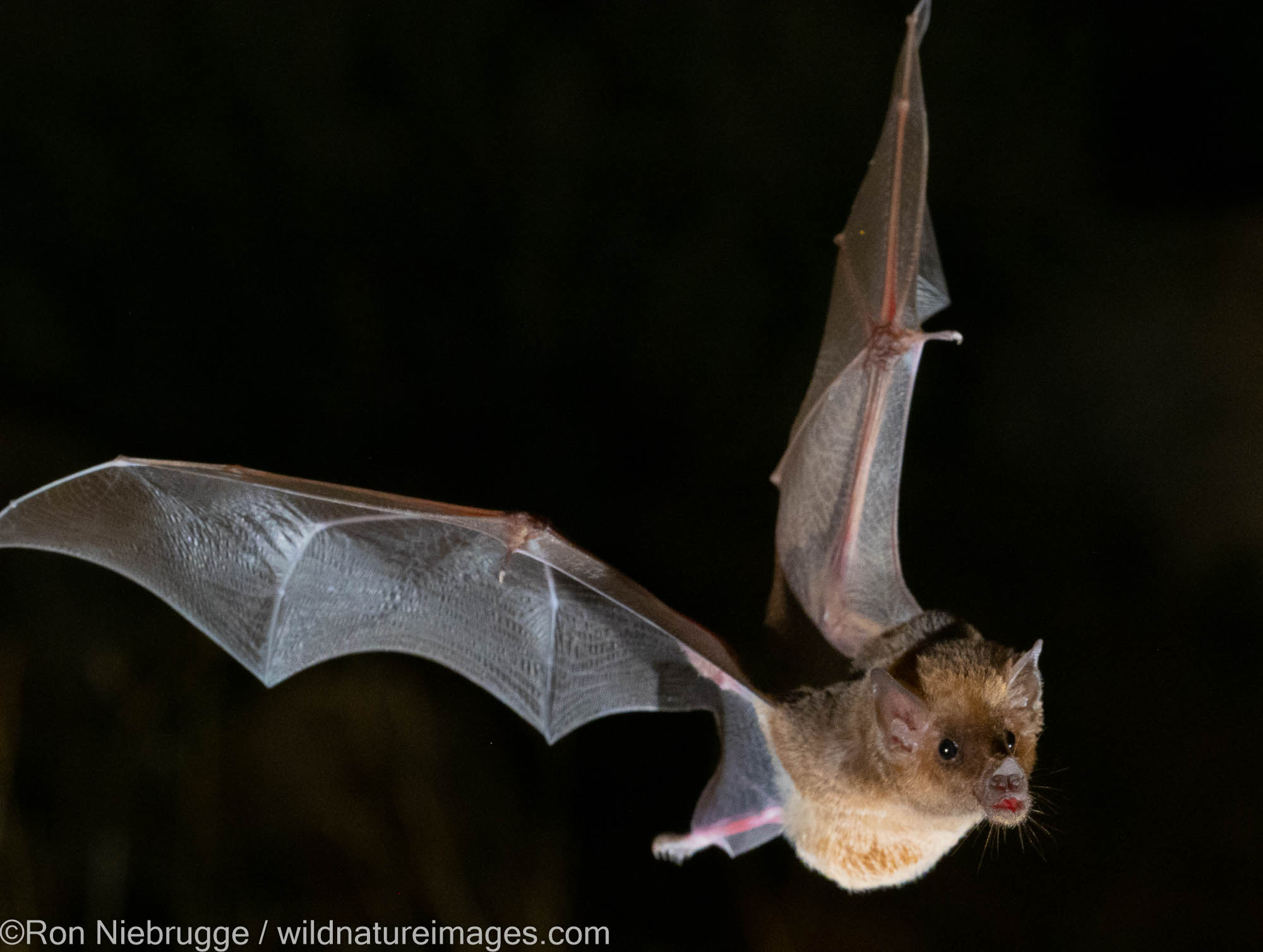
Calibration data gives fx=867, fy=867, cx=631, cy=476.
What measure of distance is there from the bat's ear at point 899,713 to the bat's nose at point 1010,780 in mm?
114

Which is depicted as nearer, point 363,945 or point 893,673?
point 893,673

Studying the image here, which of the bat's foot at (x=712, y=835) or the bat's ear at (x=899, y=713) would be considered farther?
the bat's foot at (x=712, y=835)

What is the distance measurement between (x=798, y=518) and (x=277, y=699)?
3.84ft

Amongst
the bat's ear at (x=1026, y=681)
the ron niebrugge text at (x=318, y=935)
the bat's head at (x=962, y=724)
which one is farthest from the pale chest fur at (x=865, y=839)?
the ron niebrugge text at (x=318, y=935)

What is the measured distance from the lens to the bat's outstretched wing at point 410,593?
4.17 feet

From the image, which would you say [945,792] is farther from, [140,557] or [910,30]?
[140,557]

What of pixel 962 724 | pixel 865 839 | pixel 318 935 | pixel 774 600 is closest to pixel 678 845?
pixel 865 839

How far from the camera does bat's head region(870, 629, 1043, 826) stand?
3.75ft

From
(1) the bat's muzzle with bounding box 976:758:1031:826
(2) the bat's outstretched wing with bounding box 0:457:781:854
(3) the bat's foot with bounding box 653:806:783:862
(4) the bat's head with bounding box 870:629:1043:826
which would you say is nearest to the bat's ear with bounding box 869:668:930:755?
(4) the bat's head with bounding box 870:629:1043:826

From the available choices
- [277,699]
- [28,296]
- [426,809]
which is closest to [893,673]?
[426,809]

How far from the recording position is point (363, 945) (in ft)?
5.44

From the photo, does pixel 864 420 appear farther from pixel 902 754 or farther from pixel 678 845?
pixel 678 845

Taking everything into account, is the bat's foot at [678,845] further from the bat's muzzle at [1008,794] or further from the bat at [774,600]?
the bat's muzzle at [1008,794]

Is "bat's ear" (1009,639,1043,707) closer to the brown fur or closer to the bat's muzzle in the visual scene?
the brown fur
